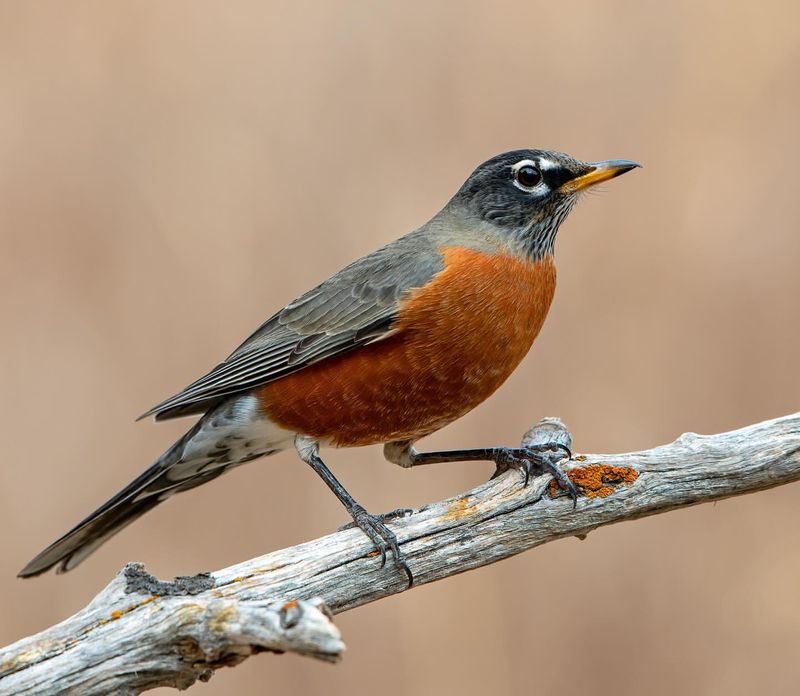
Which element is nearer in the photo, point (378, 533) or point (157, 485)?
point (378, 533)

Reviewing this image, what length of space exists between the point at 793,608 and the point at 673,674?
63cm

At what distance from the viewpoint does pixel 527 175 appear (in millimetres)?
4391

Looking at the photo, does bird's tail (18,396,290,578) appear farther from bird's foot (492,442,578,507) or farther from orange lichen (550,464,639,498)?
orange lichen (550,464,639,498)

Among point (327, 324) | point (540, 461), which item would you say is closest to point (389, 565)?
point (540, 461)

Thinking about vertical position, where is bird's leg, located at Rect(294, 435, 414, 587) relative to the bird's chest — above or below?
below

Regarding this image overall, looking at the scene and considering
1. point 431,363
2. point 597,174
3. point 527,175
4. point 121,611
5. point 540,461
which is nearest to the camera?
point 121,611

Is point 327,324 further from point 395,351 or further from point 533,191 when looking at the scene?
point 533,191

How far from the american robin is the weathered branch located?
20 centimetres

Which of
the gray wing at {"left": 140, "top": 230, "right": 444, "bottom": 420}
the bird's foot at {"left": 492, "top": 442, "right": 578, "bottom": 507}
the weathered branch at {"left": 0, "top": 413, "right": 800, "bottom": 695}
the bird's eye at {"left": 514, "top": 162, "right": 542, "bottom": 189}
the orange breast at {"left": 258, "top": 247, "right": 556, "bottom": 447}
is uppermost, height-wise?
the bird's eye at {"left": 514, "top": 162, "right": 542, "bottom": 189}

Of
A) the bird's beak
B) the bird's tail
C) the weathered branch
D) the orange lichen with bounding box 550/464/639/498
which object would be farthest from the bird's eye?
the bird's tail

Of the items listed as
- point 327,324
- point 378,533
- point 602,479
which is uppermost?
point 327,324

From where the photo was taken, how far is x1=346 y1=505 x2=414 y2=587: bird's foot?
3.49m

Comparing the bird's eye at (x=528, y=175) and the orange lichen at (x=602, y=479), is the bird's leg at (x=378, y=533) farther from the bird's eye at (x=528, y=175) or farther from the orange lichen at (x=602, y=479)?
the bird's eye at (x=528, y=175)

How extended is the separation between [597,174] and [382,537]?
5.67 ft
